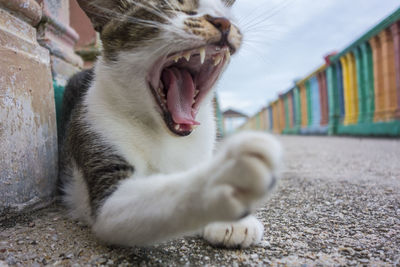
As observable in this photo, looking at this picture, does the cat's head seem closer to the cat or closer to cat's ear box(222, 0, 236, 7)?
the cat

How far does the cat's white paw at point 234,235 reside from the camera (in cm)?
117

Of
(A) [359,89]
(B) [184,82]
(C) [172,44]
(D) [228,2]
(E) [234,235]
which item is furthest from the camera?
(A) [359,89]

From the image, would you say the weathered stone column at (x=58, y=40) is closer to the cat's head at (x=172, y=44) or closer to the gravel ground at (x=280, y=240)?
the cat's head at (x=172, y=44)

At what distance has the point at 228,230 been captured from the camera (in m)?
1.16

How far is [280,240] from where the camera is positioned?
4.09 feet

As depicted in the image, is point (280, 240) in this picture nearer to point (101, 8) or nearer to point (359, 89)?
point (101, 8)

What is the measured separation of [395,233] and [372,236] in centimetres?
12

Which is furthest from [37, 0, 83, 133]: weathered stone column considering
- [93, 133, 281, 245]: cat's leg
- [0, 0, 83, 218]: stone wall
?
[93, 133, 281, 245]: cat's leg

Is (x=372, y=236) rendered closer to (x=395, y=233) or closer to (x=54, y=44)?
(x=395, y=233)

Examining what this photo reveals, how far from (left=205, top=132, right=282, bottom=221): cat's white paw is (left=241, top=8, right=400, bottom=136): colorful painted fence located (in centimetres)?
596

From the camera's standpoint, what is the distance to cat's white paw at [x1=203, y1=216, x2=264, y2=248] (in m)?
1.17

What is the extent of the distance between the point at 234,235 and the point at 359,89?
24.5ft

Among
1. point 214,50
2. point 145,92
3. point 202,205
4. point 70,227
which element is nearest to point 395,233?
point 202,205

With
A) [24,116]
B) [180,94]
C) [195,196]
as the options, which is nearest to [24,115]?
[24,116]
